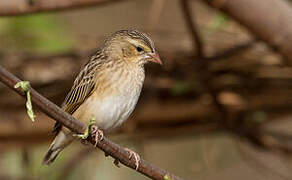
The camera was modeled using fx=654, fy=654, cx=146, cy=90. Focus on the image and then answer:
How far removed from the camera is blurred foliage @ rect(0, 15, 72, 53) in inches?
193

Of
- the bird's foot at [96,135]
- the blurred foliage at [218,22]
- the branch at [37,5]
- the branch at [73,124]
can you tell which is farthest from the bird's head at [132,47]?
the blurred foliage at [218,22]

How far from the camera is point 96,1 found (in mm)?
3871

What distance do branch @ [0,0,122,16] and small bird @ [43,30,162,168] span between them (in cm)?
51

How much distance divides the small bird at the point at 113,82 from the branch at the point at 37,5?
1.69 feet

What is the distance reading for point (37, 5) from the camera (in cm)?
380

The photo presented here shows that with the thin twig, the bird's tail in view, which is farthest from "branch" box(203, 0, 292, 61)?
the bird's tail

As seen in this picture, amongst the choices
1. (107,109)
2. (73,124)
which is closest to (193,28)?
(107,109)

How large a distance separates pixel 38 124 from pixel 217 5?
173 cm

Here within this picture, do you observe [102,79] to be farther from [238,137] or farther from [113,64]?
[238,137]

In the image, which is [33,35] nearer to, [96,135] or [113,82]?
[113,82]

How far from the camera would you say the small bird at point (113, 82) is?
3264 mm

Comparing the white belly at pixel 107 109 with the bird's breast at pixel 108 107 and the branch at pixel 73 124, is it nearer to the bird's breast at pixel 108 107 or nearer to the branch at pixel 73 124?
the bird's breast at pixel 108 107

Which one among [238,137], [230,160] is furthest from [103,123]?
[230,160]

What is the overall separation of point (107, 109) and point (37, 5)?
3.02ft
